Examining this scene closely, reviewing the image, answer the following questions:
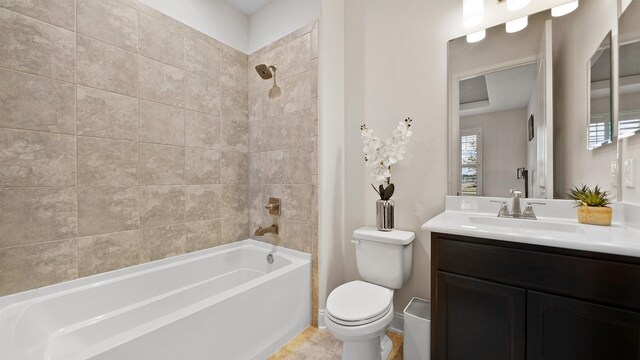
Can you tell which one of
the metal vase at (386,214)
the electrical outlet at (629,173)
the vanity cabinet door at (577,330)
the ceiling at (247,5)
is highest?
the ceiling at (247,5)

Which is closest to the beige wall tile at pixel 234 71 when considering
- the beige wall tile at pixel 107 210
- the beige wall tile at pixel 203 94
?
the beige wall tile at pixel 203 94

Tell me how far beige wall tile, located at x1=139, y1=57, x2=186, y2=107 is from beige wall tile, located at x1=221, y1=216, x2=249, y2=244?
1.02m

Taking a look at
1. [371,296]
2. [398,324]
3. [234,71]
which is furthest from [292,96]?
[398,324]

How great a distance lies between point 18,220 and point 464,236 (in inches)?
84.6

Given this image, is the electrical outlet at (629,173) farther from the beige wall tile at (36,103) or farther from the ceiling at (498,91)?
the beige wall tile at (36,103)

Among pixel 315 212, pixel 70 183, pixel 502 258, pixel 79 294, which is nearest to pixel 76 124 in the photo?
pixel 70 183

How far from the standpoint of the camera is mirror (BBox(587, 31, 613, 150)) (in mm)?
1201

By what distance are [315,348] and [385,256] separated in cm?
76

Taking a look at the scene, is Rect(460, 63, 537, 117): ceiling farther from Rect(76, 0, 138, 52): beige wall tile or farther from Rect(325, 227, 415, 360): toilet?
Rect(76, 0, 138, 52): beige wall tile

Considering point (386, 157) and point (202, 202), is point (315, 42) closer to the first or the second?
point (386, 157)

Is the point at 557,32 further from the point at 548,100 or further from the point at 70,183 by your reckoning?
the point at 70,183

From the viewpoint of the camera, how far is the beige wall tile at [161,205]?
174cm

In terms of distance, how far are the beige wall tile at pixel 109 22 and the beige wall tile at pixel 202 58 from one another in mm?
342

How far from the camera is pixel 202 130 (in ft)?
6.70
